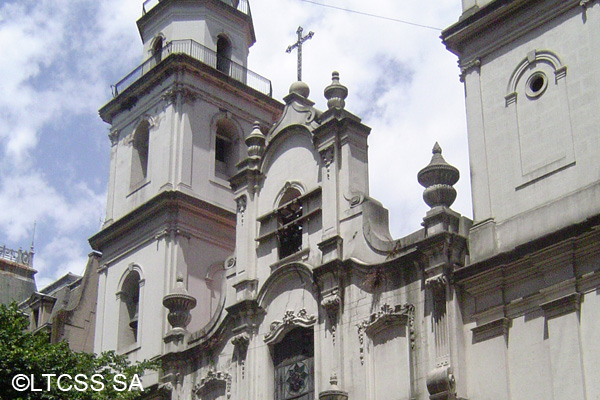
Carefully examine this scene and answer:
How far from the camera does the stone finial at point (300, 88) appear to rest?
27.2 metres

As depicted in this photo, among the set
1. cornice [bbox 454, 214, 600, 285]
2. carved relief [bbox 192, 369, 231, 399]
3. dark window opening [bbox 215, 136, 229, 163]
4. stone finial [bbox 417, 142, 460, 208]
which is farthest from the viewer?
dark window opening [bbox 215, 136, 229, 163]

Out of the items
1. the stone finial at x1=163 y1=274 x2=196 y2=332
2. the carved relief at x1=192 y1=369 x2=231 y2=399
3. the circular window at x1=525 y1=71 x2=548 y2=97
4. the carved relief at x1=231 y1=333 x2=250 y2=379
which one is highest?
the circular window at x1=525 y1=71 x2=548 y2=97

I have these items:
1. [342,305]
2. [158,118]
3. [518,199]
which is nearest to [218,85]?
[158,118]

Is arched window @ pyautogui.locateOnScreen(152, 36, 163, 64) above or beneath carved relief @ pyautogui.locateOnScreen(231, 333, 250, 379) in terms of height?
above

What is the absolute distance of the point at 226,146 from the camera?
33.5 metres

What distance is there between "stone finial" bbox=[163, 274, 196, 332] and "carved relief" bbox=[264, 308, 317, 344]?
371 centimetres

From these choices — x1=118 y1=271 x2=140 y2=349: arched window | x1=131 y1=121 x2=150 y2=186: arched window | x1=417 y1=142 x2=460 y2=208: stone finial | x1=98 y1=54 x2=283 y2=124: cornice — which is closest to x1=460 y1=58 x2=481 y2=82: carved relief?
x1=417 y1=142 x2=460 y2=208: stone finial

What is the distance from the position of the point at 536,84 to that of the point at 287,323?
760 centimetres

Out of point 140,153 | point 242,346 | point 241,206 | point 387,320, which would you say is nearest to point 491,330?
point 387,320

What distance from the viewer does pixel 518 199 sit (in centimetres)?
2069

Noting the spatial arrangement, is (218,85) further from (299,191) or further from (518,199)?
(518,199)

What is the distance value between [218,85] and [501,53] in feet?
41.8

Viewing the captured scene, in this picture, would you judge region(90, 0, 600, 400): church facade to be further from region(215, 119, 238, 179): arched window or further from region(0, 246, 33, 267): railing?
region(0, 246, 33, 267): railing

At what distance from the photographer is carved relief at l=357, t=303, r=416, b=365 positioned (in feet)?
69.5
